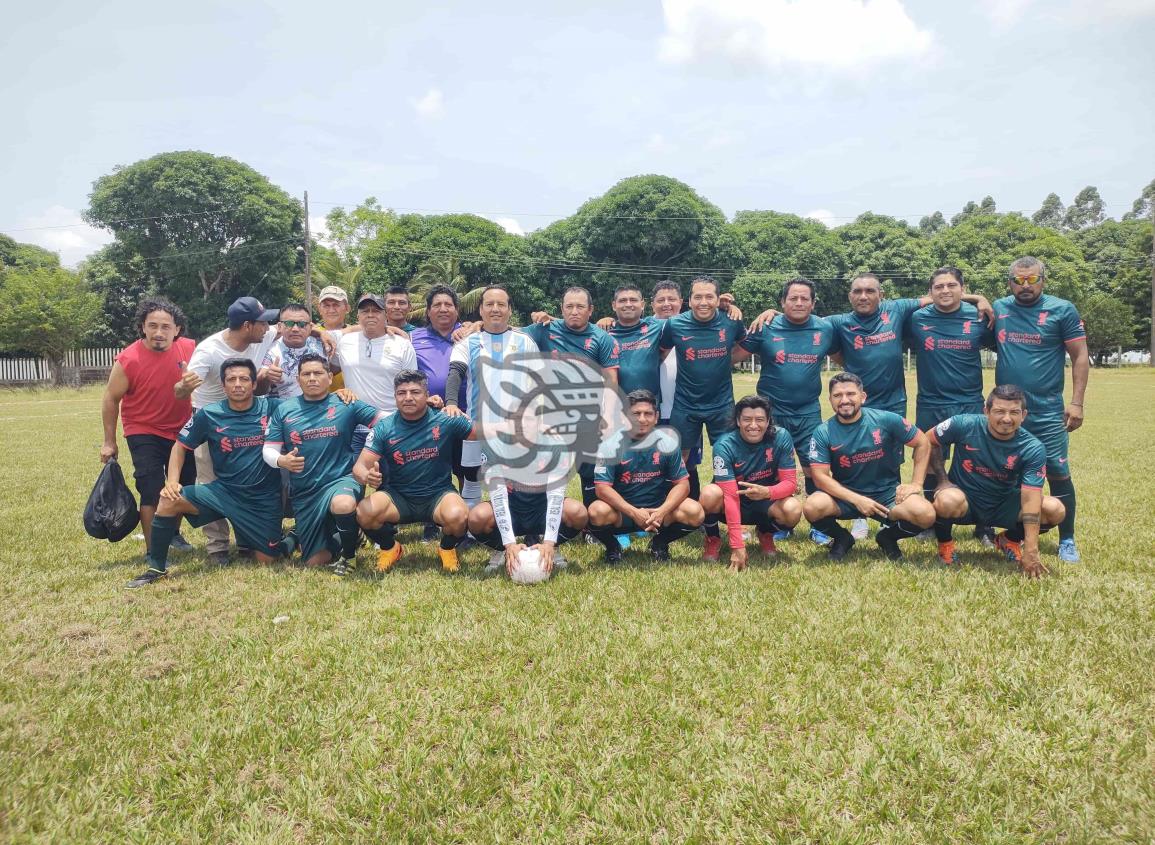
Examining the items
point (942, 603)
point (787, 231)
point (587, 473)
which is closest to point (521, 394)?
point (587, 473)

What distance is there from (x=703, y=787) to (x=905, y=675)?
4.85 feet

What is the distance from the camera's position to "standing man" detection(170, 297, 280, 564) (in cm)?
585

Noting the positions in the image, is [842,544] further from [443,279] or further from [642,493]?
[443,279]

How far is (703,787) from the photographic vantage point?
2658 millimetres

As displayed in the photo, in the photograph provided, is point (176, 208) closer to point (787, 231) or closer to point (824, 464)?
point (787, 231)

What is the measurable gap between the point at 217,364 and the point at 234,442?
877mm

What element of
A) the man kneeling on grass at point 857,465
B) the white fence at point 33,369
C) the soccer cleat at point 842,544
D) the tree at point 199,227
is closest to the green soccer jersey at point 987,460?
the man kneeling on grass at point 857,465

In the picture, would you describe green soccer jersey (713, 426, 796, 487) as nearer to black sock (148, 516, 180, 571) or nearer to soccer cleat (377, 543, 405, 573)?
soccer cleat (377, 543, 405, 573)

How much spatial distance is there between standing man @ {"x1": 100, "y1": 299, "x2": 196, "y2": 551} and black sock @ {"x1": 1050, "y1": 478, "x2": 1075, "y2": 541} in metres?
7.65

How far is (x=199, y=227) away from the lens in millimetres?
37531

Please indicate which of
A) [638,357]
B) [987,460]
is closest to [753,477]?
[638,357]

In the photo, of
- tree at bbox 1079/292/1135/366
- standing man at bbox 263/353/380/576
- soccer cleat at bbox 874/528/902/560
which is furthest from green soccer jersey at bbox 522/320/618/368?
tree at bbox 1079/292/1135/366

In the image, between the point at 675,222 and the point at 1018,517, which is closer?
the point at 1018,517

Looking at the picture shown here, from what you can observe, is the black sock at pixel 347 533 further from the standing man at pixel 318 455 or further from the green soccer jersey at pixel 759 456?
the green soccer jersey at pixel 759 456
